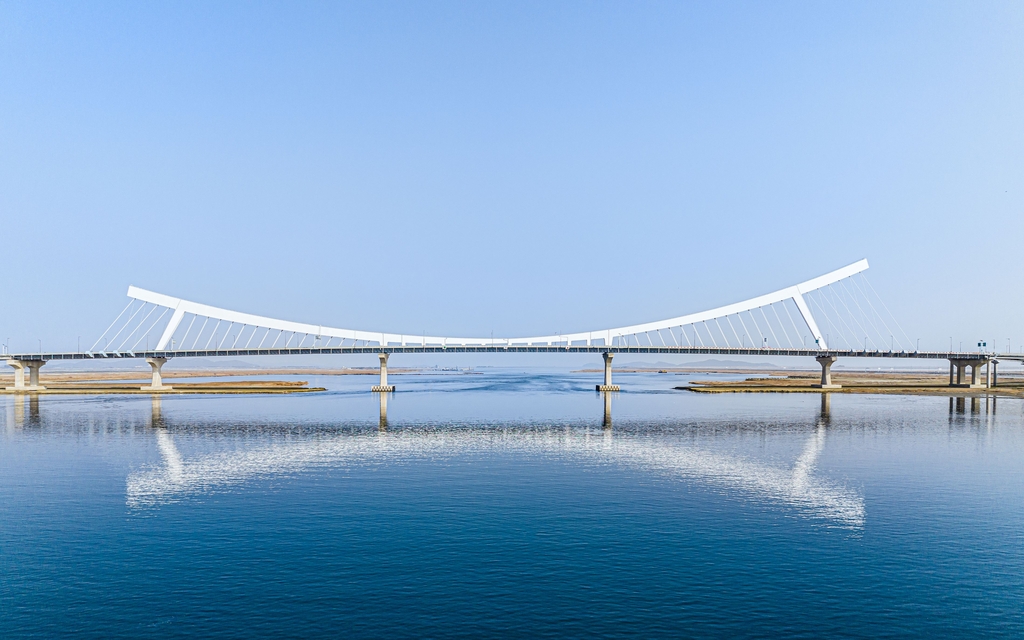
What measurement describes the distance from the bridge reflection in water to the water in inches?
13.5

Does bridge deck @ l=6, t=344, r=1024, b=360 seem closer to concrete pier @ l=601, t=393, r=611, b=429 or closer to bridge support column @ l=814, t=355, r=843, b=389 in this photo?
bridge support column @ l=814, t=355, r=843, b=389

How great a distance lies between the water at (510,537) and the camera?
20.1m

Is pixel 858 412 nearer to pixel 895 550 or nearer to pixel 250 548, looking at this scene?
pixel 895 550

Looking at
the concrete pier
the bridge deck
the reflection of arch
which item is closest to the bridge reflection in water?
the reflection of arch

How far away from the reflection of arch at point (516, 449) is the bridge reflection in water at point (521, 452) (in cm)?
6

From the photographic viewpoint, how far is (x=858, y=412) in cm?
9419

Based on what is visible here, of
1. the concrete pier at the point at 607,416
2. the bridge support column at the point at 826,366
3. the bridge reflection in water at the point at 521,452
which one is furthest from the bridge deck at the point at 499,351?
the bridge reflection in water at the point at 521,452

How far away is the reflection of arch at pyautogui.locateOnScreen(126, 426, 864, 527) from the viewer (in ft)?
123

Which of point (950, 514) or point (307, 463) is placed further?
point (307, 463)

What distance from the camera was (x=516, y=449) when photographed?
5578 centimetres

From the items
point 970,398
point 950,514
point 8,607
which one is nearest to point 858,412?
point 970,398

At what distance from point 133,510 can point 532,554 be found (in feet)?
65.3

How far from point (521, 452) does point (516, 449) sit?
1790 mm

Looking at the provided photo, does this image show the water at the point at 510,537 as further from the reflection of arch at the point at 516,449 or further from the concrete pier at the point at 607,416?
the concrete pier at the point at 607,416
